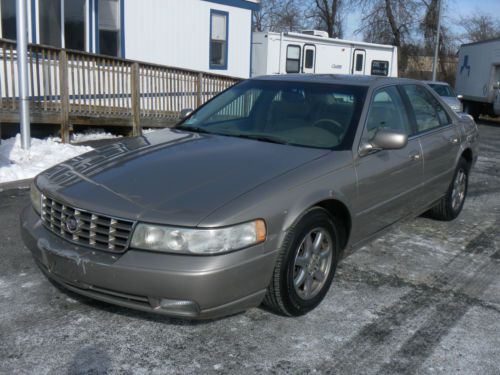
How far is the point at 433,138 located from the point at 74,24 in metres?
8.42

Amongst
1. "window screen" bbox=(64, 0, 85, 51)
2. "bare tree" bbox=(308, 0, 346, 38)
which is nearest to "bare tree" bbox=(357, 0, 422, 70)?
"bare tree" bbox=(308, 0, 346, 38)

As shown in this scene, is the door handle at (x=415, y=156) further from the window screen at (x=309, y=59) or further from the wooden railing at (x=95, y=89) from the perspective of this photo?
the window screen at (x=309, y=59)

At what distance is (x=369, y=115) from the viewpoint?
430 cm

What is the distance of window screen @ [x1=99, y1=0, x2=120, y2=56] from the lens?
459 inches

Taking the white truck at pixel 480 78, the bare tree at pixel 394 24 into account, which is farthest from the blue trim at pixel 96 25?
the bare tree at pixel 394 24

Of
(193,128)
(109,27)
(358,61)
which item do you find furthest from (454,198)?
(358,61)

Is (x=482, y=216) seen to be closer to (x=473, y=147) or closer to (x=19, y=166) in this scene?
(x=473, y=147)

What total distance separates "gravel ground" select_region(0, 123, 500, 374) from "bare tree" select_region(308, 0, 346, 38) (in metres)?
36.9

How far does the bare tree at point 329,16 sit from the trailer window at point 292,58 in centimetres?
2333

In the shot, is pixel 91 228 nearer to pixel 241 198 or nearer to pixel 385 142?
pixel 241 198

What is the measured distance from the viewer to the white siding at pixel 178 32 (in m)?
12.3

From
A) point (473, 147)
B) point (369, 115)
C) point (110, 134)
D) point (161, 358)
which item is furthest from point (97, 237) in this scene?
point (110, 134)

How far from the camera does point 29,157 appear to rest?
793cm

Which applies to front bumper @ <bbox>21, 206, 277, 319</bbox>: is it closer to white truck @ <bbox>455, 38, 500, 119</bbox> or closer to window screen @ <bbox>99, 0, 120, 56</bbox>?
window screen @ <bbox>99, 0, 120, 56</bbox>
